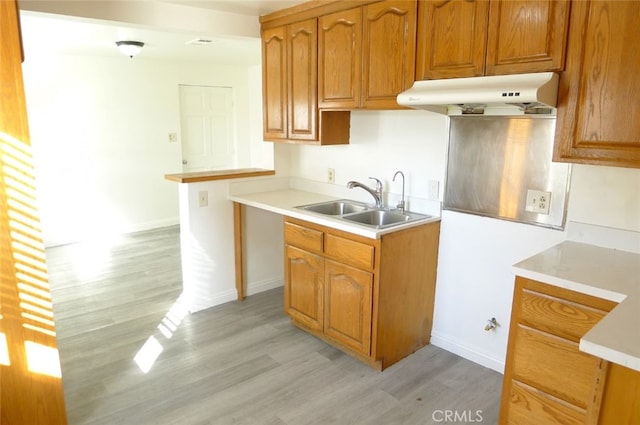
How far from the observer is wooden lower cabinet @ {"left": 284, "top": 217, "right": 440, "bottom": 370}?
258 cm

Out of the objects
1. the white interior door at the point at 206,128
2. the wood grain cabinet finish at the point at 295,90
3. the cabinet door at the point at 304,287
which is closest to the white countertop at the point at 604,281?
the cabinet door at the point at 304,287

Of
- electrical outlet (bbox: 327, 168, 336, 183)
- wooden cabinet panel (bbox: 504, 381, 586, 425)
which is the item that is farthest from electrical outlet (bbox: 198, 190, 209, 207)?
wooden cabinet panel (bbox: 504, 381, 586, 425)

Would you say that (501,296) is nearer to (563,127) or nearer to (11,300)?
(563,127)

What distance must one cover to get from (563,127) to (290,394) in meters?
1.95

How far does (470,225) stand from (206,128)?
466cm

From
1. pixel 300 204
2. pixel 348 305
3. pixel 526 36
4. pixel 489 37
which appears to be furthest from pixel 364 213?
pixel 526 36

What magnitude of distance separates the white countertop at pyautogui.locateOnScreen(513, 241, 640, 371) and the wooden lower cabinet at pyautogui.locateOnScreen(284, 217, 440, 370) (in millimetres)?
793

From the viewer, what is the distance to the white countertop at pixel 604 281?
1.22 m

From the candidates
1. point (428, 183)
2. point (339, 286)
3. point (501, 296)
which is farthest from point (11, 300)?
point (501, 296)

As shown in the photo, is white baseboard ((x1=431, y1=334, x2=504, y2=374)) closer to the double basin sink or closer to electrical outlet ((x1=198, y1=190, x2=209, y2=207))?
the double basin sink

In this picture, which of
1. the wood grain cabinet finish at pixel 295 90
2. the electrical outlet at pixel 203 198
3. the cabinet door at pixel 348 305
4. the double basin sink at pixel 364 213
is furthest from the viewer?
the electrical outlet at pixel 203 198

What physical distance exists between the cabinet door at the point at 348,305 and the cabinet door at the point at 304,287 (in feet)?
0.25

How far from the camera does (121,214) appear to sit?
5.89m

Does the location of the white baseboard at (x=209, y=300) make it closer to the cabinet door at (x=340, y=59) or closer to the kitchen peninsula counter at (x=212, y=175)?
the kitchen peninsula counter at (x=212, y=175)
